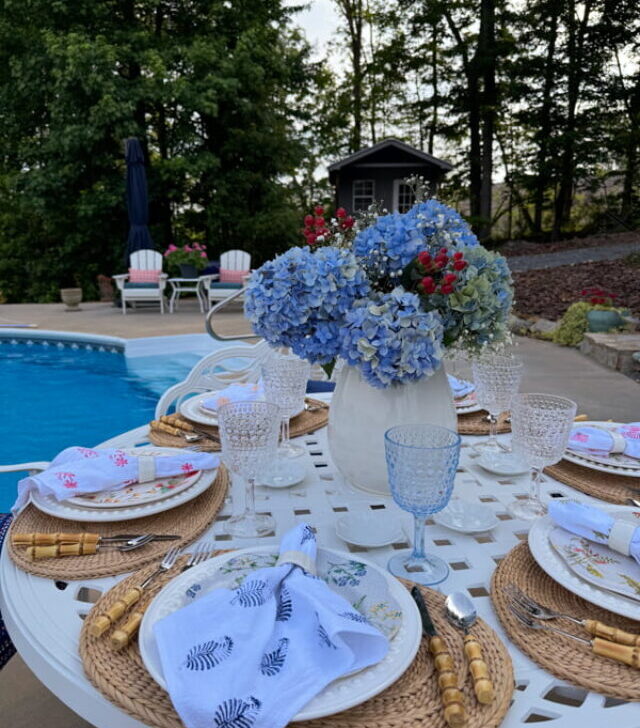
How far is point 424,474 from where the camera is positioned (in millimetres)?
802

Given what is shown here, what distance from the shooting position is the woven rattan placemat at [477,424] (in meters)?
1.49

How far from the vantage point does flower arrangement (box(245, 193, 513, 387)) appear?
907mm

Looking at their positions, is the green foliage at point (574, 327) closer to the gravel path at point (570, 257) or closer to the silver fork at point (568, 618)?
the gravel path at point (570, 257)

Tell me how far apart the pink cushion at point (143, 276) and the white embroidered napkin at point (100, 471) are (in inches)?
294

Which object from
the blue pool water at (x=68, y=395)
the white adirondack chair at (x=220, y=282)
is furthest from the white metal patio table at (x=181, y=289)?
the blue pool water at (x=68, y=395)

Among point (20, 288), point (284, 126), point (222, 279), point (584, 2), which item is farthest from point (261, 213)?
point (584, 2)

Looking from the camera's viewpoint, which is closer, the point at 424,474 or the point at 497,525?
the point at 424,474

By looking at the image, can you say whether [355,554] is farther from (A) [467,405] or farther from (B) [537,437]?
(A) [467,405]

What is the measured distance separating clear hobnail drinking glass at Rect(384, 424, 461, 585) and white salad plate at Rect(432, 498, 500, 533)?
0.12 m

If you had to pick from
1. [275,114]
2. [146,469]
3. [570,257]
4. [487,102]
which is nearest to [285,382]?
[146,469]

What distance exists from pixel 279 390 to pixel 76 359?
5454 mm

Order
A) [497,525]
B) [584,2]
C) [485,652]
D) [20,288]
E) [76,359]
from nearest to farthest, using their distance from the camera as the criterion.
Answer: [485,652] → [497,525] → [76,359] → [20,288] → [584,2]

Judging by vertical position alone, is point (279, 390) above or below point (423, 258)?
below

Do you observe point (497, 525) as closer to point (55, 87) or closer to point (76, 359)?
point (76, 359)
